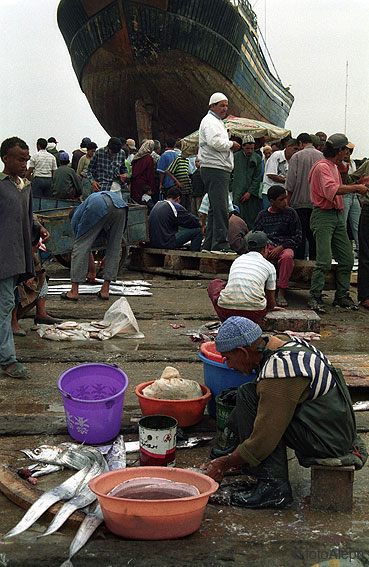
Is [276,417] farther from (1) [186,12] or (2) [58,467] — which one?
(1) [186,12]

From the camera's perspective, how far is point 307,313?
5.95m

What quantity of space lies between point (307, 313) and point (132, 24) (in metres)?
17.7

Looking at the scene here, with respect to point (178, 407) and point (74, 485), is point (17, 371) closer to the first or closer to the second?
point (178, 407)

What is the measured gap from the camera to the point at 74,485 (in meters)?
2.67

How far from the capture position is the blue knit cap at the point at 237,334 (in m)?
2.68

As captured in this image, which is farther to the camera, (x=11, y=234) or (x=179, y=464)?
(x=11, y=234)

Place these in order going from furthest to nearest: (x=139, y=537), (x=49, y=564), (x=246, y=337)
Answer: (x=246, y=337) < (x=139, y=537) < (x=49, y=564)

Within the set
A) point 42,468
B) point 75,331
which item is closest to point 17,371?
point 75,331

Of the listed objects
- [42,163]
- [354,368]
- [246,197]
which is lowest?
[354,368]

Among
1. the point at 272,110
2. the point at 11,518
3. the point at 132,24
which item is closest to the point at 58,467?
the point at 11,518

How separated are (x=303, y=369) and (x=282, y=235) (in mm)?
4797

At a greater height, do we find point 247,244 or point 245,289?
point 247,244

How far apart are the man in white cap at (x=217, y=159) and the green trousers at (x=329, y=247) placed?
159cm

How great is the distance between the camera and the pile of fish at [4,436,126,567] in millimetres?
2318
